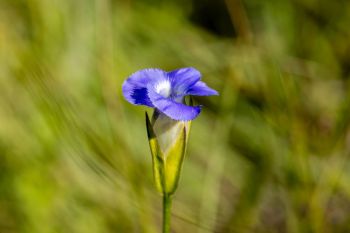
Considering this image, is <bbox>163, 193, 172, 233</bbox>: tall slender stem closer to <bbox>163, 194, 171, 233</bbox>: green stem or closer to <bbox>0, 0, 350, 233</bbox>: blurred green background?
<bbox>163, 194, 171, 233</bbox>: green stem

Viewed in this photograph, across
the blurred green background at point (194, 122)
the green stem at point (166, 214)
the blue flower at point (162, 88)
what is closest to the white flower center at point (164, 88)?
the blue flower at point (162, 88)

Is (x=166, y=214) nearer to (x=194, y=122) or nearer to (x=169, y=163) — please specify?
(x=169, y=163)

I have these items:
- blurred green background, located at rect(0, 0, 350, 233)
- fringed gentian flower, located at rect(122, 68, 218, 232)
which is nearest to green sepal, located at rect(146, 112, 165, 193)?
fringed gentian flower, located at rect(122, 68, 218, 232)

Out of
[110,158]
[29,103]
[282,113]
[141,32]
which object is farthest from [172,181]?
[141,32]

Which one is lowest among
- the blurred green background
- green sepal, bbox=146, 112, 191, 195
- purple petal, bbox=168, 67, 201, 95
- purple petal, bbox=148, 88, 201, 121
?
the blurred green background

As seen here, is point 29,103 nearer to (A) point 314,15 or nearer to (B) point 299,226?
(B) point 299,226
